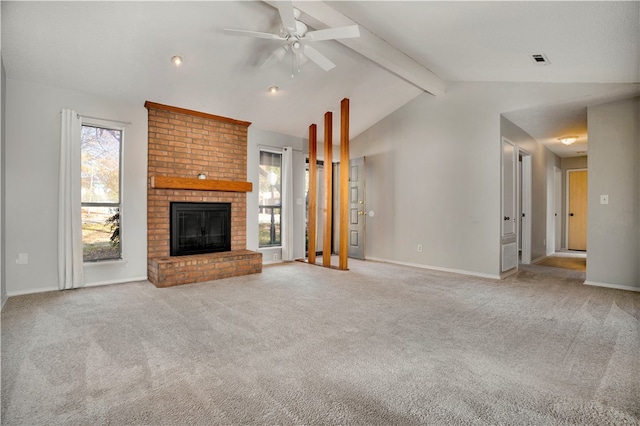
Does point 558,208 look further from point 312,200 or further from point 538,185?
point 312,200

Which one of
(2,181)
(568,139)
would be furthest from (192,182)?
(568,139)

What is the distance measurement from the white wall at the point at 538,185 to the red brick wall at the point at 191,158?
4903 mm

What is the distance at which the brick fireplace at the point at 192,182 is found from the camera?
4605 mm

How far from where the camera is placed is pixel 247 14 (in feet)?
11.5

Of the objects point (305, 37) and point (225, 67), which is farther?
point (225, 67)

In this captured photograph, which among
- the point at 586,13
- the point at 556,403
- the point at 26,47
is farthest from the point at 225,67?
the point at 556,403

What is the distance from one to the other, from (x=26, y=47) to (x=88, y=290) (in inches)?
111

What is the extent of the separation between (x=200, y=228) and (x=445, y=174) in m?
4.19

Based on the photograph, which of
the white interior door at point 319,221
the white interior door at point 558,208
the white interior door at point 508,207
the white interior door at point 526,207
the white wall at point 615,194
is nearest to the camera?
the white wall at point 615,194

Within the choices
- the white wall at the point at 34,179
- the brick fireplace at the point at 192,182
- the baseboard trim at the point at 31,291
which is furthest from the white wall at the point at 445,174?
the baseboard trim at the point at 31,291

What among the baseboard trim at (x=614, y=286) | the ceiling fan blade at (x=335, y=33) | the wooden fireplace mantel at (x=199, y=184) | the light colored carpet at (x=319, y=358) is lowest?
the light colored carpet at (x=319, y=358)

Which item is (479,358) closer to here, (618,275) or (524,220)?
(618,275)

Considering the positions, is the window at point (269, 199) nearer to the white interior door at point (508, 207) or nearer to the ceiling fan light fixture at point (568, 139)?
the white interior door at point (508, 207)

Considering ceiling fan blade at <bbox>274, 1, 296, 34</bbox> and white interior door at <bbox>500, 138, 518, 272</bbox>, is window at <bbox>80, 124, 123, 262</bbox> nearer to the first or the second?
ceiling fan blade at <bbox>274, 1, 296, 34</bbox>
